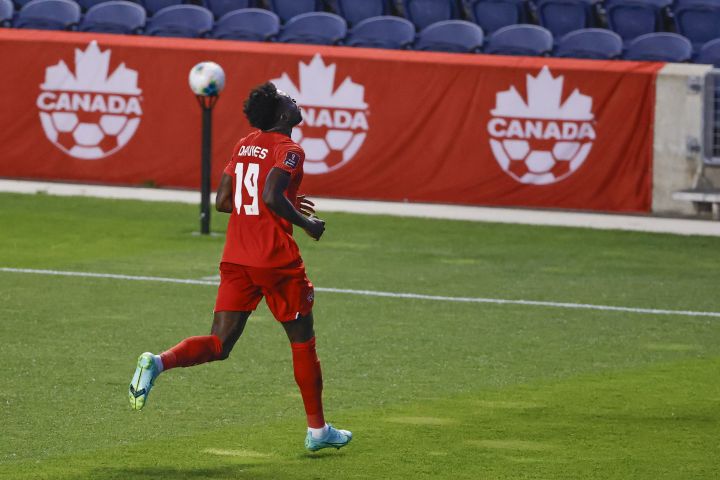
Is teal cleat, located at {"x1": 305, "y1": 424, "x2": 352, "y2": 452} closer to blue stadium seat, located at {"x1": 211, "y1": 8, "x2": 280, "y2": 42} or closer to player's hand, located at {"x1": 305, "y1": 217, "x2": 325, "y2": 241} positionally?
player's hand, located at {"x1": 305, "y1": 217, "x2": 325, "y2": 241}

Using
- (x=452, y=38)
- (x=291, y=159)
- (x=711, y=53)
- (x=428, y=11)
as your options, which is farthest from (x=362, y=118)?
(x=291, y=159)

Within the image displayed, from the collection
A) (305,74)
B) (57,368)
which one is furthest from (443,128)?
(57,368)

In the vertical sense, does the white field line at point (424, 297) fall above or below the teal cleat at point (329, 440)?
above

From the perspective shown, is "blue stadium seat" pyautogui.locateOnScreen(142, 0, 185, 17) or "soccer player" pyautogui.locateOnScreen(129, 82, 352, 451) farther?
"blue stadium seat" pyautogui.locateOnScreen(142, 0, 185, 17)

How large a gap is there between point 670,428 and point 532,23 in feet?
47.9

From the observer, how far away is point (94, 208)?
696 inches

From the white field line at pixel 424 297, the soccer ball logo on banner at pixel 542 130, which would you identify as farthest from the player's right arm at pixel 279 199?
the soccer ball logo on banner at pixel 542 130

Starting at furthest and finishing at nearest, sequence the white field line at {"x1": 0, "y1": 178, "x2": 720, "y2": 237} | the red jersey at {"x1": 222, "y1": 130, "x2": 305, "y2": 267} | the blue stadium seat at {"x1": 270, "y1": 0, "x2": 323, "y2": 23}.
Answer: the blue stadium seat at {"x1": 270, "y1": 0, "x2": 323, "y2": 23} → the white field line at {"x1": 0, "y1": 178, "x2": 720, "y2": 237} → the red jersey at {"x1": 222, "y1": 130, "x2": 305, "y2": 267}

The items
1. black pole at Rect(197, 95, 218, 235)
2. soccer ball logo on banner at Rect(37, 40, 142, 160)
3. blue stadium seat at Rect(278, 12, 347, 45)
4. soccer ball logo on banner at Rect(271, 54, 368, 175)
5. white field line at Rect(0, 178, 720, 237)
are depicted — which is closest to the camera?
black pole at Rect(197, 95, 218, 235)

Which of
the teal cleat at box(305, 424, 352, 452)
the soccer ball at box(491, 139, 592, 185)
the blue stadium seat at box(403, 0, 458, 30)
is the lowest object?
the teal cleat at box(305, 424, 352, 452)

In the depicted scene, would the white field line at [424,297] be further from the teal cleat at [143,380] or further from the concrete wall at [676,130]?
the concrete wall at [676,130]

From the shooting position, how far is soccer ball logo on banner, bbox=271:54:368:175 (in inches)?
733

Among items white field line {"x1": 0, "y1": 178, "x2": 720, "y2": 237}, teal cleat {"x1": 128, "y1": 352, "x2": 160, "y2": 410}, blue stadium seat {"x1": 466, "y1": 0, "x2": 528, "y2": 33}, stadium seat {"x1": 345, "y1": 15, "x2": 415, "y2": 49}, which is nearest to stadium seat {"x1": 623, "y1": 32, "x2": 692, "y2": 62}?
blue stadium seat {"x1": 466, "y1": 0, "x2": 528, "y2": 33}

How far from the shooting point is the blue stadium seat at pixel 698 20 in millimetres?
21234
